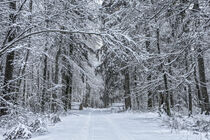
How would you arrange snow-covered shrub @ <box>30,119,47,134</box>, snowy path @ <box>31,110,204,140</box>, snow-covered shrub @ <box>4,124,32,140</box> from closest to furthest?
snow-covered shrub @ <box>4,124,32,140</box>, snowy path @ <box>31,110,204,140</box>, snow-covered shrub @ <box>30,119,47,134</box>

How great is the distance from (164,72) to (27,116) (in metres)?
6.61

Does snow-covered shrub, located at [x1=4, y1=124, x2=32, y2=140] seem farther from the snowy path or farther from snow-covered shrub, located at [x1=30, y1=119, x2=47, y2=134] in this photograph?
snow-covered shrub, located at [x1=30, y1=119, x2=47, y2=134]

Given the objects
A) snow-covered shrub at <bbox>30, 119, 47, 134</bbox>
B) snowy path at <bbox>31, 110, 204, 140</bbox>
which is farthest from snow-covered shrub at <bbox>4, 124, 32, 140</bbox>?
snow-covered shrub at <bbox>30, 119, 47, 134</bbox>

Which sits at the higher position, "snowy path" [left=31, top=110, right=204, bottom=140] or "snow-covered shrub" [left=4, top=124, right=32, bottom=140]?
"snow-covered shrub" [left=4, top=124, right=32, bottom=140]

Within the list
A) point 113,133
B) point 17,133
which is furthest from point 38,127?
point 113,133

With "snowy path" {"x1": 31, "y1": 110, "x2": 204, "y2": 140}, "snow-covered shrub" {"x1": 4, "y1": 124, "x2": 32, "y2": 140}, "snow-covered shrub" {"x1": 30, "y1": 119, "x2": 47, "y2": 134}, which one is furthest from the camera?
"snow-covered shrub" {"x1": 30, "y1": 119, "x2": 47, "y2": 134}

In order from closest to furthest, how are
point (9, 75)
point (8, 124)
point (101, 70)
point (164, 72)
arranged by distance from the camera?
point (8, 124) → point (9, 75) → point (164, 72) → point (101, 70)

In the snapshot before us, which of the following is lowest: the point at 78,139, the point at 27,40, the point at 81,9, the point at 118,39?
the point at 78,139

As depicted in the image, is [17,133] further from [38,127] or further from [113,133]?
[113,133]

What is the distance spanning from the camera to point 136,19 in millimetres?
6773

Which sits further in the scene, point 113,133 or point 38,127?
point 38,127

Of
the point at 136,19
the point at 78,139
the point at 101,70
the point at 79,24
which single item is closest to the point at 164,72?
the point at 136,19

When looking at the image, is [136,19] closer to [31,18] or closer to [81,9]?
[81,9]

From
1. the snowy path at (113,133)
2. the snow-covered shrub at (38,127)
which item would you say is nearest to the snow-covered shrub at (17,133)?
the snowy path at (113,133)
